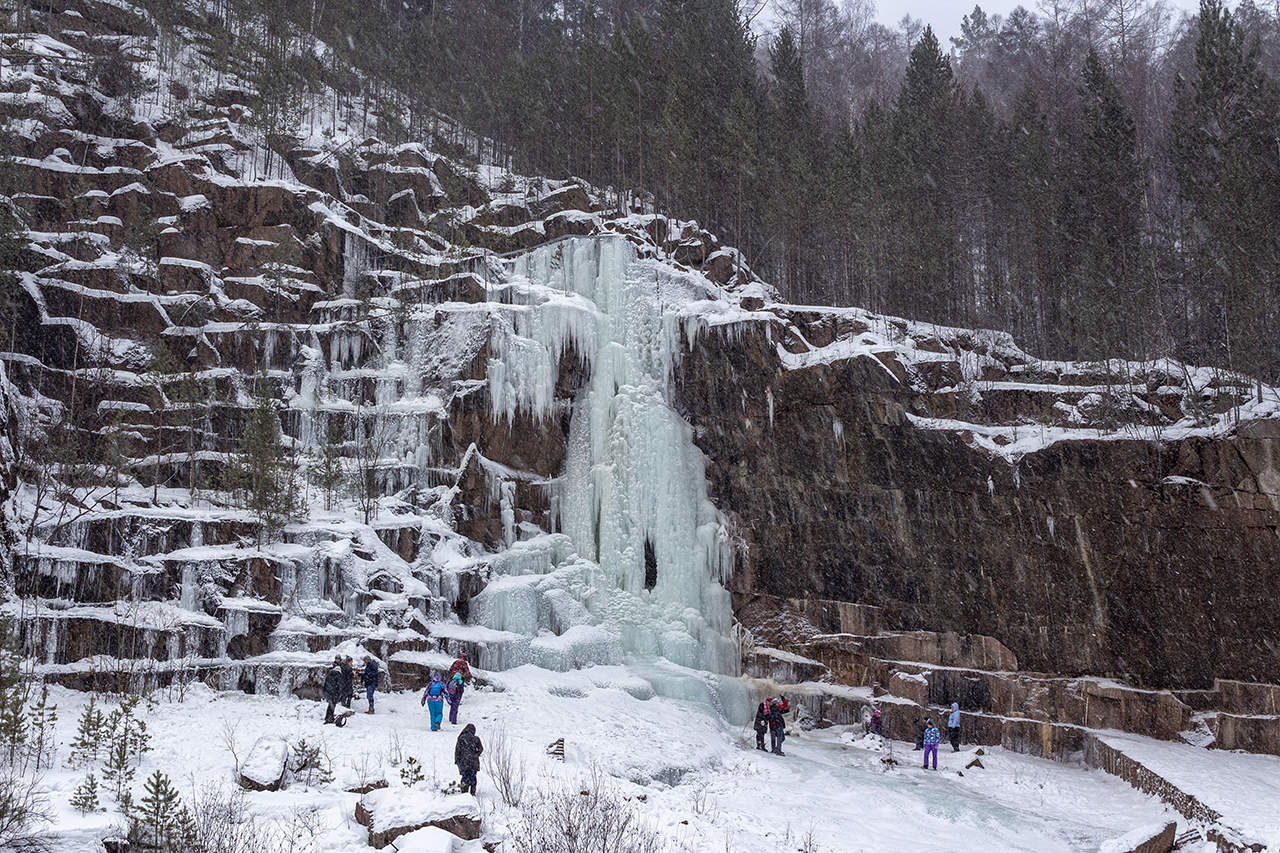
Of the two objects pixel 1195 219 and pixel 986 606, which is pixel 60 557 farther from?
pixel 1195 219

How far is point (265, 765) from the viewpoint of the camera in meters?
9.93

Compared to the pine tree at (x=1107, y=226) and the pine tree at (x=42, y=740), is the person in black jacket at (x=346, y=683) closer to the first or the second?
the pine tree at (x=42, y=740)

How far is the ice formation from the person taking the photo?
20.0 meters

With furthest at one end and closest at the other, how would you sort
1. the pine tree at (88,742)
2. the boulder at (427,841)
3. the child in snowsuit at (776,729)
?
the child in snowsuit at (776,729) → the pine tree at (88,742) → the boulder at (427,841)

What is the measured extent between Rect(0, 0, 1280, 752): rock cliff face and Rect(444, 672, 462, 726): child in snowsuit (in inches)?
115

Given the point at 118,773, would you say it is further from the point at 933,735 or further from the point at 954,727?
the point at 954,727

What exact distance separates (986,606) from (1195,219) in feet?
50.4

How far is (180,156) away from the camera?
2819 centimetres

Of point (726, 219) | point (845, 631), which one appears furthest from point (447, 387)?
point (726, 219)

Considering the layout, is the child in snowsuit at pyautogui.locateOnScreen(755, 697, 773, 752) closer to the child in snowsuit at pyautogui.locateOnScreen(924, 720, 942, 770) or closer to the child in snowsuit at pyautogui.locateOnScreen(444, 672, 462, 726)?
the child in snowsuit at pyautogui.locateOnScreen(924, 720, 942, 770)

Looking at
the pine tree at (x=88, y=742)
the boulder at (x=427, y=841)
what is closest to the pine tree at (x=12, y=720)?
the pine tree at (x=88, y=742)

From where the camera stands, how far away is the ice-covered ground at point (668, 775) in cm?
1019

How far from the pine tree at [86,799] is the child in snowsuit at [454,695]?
6.11 metres

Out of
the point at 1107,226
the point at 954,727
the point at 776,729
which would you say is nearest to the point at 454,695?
the point at 776,729
